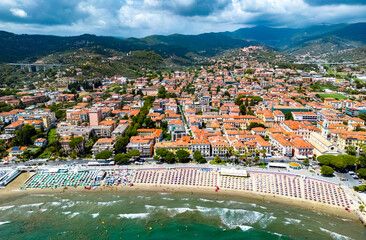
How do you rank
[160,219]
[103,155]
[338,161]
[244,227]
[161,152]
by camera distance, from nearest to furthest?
[244,227] → [160,219] → [338,161] → [161,152] → [103,155]

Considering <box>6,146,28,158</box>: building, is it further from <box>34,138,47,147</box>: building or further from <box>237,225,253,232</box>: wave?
<box>237,225,253,232</box>: wave

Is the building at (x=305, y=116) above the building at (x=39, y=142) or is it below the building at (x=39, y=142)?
above

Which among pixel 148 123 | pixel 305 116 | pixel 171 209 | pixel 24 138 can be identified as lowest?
pixel 171 209

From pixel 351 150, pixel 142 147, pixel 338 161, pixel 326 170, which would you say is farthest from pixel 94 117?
pixel 351 150

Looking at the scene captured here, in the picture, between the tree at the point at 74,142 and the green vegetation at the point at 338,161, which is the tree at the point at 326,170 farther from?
Result: the tree at the point at 74,142

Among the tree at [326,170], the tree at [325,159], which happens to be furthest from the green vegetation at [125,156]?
the tree at [325,159]

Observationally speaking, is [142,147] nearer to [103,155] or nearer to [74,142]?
[103,155]

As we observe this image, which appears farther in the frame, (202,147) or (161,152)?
(202,147)

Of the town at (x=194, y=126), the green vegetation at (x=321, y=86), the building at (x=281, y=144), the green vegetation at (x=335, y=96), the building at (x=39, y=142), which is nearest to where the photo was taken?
the building at (x=281, y=144)

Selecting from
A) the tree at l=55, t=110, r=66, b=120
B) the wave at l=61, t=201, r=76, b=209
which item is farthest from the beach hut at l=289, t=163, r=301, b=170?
the tree at l=55, t=110, r=66, b=120
